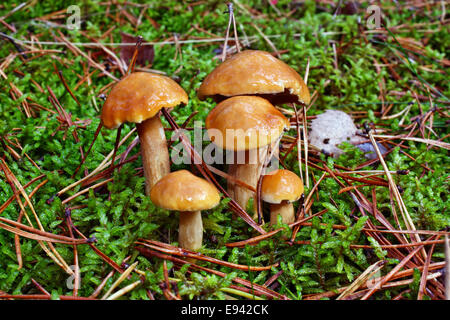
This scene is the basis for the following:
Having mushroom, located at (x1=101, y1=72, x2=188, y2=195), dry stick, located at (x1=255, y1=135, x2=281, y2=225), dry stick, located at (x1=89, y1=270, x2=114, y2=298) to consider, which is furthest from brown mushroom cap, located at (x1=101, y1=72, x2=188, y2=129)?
dry stick, located at (x1=89, y1=270, x2=114, y2=298)

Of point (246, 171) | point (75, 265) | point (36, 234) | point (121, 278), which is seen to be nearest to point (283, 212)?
point (246, 171)

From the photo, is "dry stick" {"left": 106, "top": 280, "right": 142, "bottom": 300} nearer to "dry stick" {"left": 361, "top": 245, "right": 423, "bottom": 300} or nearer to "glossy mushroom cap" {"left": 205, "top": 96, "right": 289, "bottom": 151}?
"glossy mushroom cap" {"left": 205, "top": 96, "right": 289, "bottom": 151}

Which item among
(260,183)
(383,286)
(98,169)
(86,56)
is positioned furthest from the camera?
(86,56)

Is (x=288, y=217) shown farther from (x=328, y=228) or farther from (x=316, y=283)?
(x=316, y=283)

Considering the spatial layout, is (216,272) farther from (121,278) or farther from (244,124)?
(244,124)

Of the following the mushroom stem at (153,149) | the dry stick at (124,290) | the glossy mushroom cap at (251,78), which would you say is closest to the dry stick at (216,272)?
the dry stick at (124,290)

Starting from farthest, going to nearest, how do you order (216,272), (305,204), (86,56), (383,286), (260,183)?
1. (86,56)
2. (305,204)
3. (260,183)
4. (216,272)
5. (383,286)

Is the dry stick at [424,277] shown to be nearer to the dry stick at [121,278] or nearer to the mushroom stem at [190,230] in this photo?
the mushroom stem at [190,230]
